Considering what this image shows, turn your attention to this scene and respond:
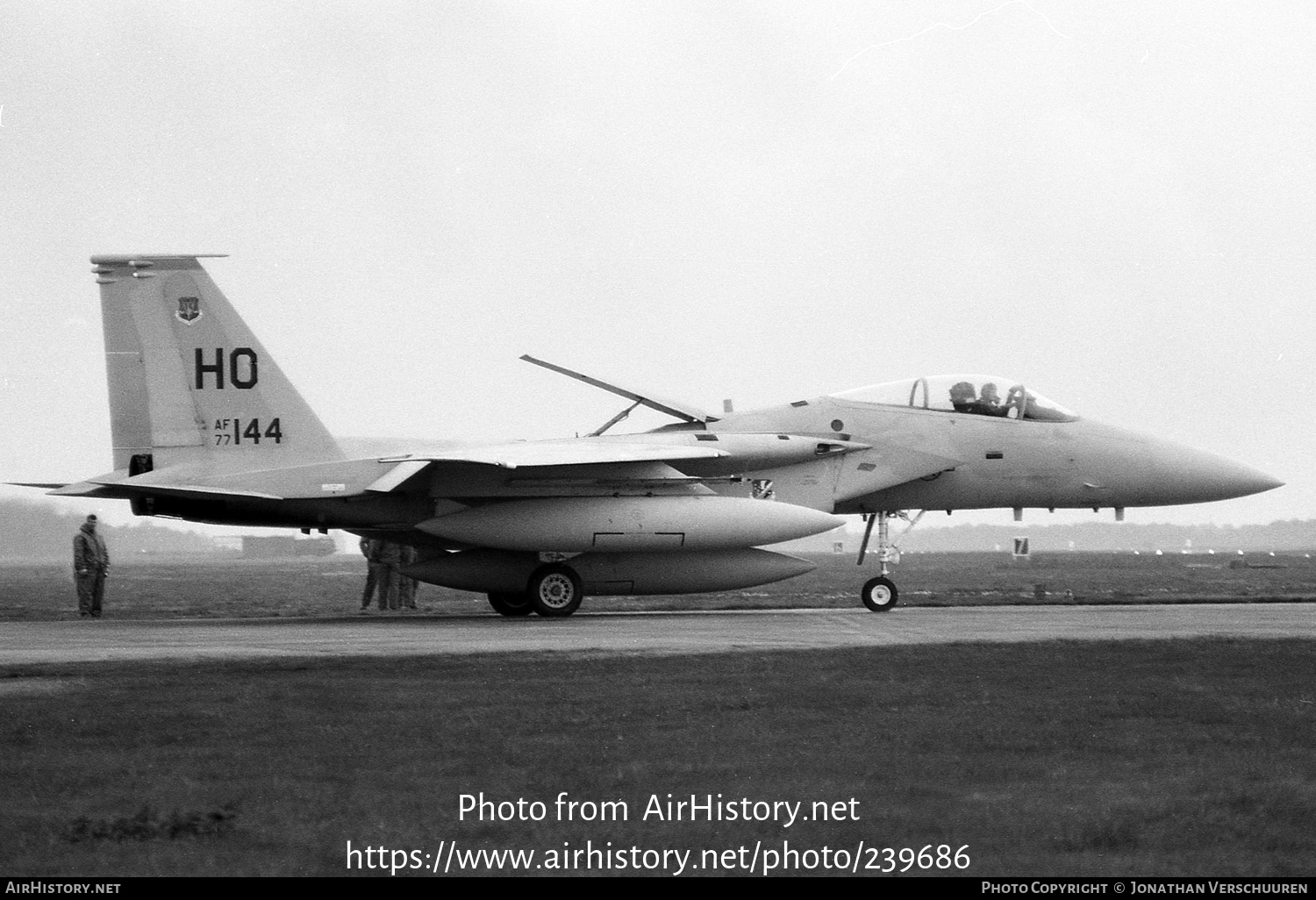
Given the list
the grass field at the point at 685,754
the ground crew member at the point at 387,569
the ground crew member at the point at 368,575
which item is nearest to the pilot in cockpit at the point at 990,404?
the grass field at the point at 685,754

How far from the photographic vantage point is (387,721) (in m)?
8.80

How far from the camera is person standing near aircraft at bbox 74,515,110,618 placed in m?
21.7

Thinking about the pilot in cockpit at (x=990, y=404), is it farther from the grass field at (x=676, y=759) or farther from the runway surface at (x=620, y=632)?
the grass field at (x=676, y=759)

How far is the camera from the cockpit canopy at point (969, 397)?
838 inches

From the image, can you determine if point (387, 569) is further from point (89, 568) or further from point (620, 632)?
point (620, 632)

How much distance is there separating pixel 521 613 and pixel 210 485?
15.0 ft

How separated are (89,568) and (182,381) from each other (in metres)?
4.48

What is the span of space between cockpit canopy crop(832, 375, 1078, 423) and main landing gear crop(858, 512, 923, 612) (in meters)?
1.72

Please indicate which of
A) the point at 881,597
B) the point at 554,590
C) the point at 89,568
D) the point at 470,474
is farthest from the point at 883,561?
the point at 89,568

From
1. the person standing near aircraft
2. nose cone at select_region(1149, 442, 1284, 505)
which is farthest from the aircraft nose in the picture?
the person standing near aircraft

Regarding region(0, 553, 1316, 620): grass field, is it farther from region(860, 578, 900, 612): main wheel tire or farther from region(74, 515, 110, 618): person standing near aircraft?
region(860, 578, 900, 612): main wheel tire

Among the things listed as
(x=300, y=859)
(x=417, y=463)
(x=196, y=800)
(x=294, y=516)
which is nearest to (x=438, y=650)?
(x=417, y=463)

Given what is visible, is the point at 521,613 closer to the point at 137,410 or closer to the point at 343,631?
the point at 343,631
